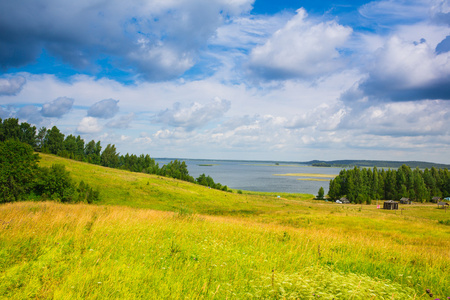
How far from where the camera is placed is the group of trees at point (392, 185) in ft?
367

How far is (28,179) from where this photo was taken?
30.9m

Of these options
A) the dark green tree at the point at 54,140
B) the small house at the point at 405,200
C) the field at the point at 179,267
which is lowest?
the small house at the point at 405,200

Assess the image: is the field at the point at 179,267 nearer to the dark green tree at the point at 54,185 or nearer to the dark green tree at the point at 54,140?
the dark green tree at the point at 54,185

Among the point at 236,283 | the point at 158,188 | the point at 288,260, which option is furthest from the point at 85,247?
the point at 158,188

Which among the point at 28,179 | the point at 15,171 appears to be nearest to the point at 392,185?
the point at 28,179

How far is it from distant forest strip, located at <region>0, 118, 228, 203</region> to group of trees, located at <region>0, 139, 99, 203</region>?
246 feet

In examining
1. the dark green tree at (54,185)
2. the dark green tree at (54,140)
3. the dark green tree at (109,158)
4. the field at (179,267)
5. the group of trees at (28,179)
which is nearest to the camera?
the field at (179,267)

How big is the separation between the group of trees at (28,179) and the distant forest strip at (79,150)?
7488cm

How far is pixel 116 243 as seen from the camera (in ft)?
18.6

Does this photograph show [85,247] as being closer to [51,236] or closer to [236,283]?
[51,236]

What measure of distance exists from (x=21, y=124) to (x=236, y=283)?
459 ft

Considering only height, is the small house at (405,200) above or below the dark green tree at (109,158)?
below

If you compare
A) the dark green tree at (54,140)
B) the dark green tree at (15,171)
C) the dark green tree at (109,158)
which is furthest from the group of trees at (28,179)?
the dark green tree at (109,158)

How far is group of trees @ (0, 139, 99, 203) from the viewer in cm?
2867
